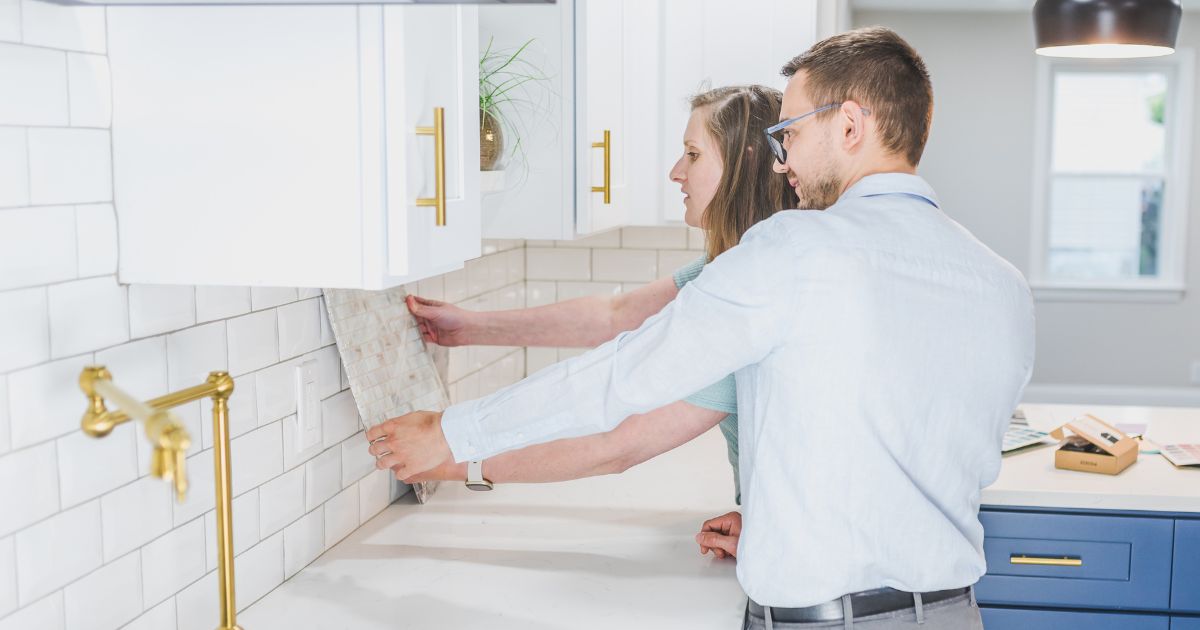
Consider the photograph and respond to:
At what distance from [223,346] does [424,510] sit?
729 millimetres

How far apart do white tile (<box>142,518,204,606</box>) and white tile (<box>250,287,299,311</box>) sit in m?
0.32

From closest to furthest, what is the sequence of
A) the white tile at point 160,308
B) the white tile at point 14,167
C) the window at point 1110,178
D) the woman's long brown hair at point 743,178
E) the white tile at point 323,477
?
the white tile at point 14,167 < the white tile at point 160,308 < the white tile at point 323,477 < the woman's long brown hair at point 743,178 < the window at point 1110,178

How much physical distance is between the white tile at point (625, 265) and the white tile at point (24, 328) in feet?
6.84

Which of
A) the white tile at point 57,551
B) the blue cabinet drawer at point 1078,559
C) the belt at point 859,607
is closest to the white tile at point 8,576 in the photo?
the white tile at point 57,551

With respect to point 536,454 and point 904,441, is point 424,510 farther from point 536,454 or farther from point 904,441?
point 904,441

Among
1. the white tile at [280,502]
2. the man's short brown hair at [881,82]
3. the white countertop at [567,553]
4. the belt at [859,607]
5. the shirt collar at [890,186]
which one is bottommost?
the white countertop at [567,553]

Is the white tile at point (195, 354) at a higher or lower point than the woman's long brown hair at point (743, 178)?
lower

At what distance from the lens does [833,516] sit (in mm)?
1451

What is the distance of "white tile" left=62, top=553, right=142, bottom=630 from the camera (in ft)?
4.02

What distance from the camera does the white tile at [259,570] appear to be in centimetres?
158

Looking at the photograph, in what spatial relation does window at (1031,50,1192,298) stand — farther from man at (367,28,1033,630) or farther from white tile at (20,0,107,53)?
white tile at (20,0,107,53)

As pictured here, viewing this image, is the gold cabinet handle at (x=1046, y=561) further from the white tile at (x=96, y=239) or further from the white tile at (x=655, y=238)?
the white tile at (x=96, y=239)

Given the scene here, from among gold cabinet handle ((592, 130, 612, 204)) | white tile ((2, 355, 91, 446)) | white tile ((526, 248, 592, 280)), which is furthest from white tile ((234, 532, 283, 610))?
white tile ((526, 248, 592, 280))

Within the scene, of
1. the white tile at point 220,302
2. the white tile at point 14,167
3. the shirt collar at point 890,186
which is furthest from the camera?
the shirt collar at point 890,186
